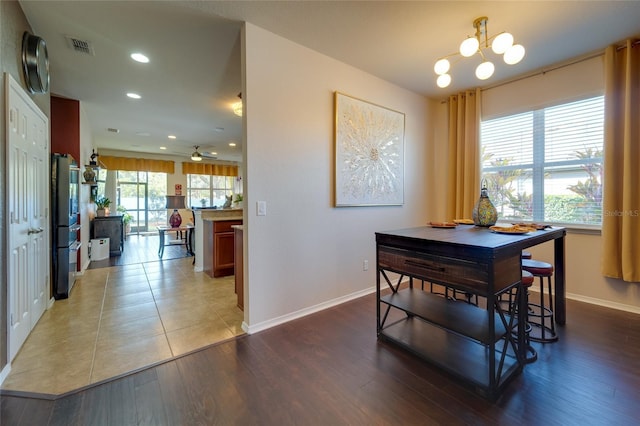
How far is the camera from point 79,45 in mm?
2715

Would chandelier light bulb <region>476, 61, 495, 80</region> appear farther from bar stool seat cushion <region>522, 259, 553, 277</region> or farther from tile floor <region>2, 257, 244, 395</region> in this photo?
tile floor <region>2, 257, 244, 395</region>

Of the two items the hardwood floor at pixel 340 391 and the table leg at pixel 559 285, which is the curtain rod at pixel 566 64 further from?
the hardwood floor at pixel 340 391

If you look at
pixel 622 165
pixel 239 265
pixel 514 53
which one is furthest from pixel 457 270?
pixel 622 165

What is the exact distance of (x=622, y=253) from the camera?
275 centimetres

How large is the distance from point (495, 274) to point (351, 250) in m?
1.81

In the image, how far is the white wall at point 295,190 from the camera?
2.44 meters

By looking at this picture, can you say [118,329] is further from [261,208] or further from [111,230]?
[111,230]

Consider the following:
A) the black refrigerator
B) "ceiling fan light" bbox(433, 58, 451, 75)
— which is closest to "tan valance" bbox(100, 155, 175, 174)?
the black refrigerator

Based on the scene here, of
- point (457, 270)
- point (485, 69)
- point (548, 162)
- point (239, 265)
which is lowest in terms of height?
point (239, 265)

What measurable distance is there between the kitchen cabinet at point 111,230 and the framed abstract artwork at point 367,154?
218 inches

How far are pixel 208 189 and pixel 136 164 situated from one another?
2.43 meters

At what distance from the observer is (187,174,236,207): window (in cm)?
990

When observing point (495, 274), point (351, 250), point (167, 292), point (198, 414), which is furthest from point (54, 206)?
point (495, 274)

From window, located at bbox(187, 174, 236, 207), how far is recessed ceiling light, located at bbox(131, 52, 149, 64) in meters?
6.88
